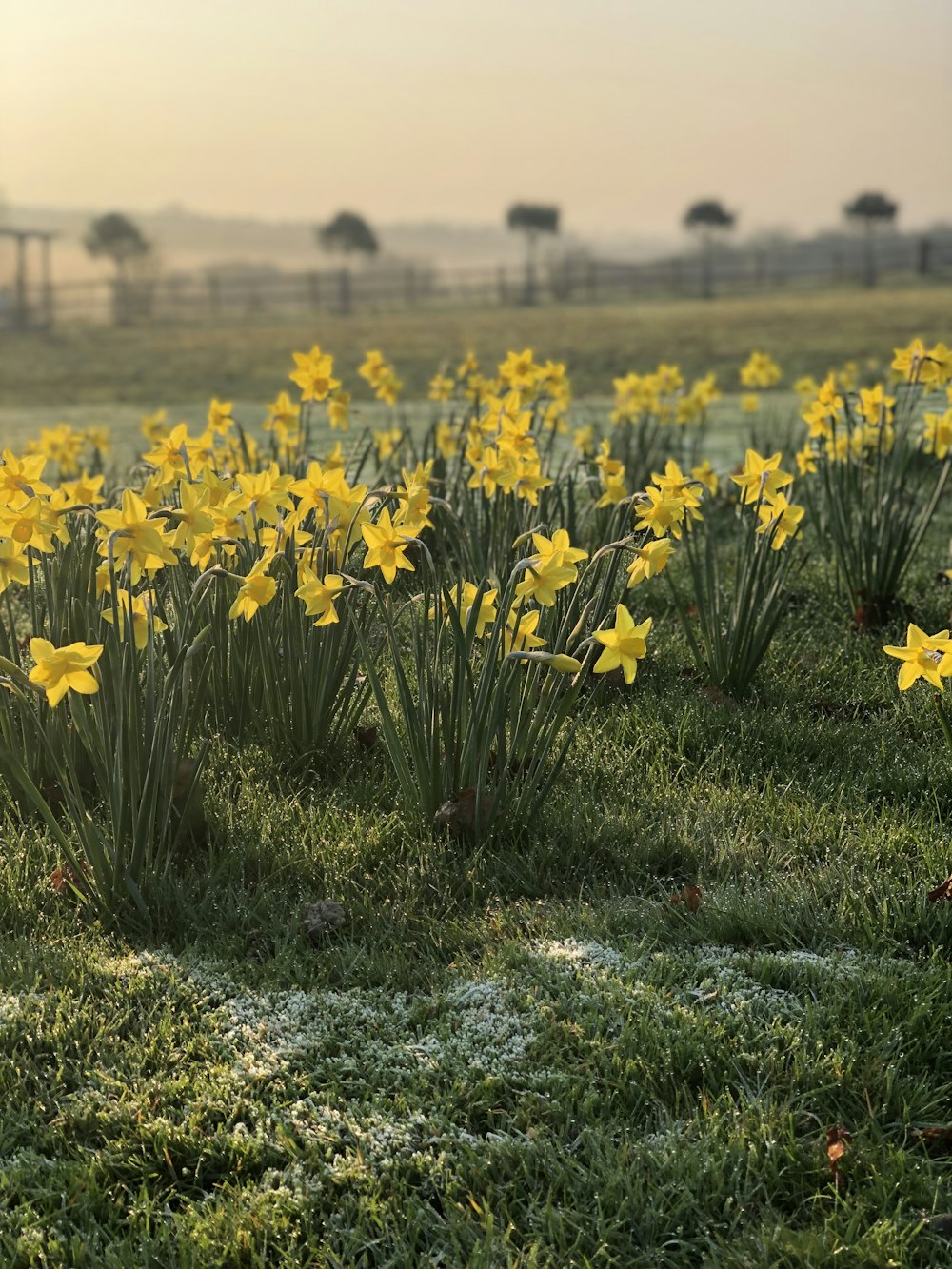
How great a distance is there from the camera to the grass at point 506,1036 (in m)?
1.91

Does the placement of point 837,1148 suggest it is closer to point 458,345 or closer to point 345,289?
point 458,345

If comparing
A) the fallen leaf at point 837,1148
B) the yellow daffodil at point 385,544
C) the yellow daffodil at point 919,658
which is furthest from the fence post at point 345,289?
the fallen leaf at point 837,1148

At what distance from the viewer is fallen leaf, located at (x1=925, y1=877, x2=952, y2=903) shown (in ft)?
8.38

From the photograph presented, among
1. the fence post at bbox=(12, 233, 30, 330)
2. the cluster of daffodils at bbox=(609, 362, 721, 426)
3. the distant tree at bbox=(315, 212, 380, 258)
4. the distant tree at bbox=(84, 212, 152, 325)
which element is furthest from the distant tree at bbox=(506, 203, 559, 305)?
the cluster of daffodils at bbox=(609, 362, 721, 426)

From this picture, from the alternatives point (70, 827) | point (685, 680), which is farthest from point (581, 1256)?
point (685, 680)

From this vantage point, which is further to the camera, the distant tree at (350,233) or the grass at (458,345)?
the distant tree at (350,233)

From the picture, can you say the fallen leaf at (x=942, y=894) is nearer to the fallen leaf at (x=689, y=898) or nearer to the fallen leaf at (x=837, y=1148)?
the fallen leaf at (x=689, y=898)

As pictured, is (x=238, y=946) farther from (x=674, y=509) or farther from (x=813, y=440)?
(x=813, y=440)

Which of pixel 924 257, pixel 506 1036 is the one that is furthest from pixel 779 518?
pixel 924 257

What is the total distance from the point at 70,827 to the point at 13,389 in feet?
53.7

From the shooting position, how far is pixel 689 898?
2629 mm

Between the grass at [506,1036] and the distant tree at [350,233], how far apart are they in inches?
2342

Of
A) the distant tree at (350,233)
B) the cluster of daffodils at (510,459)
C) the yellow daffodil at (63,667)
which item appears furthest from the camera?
the distant tree at (350,233)

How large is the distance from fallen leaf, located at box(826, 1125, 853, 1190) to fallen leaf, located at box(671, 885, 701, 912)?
643 mm
